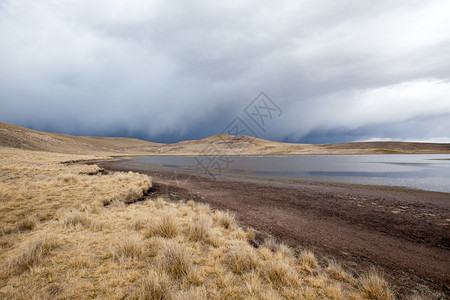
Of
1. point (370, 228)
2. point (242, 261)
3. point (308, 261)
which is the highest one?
point (242, 261)

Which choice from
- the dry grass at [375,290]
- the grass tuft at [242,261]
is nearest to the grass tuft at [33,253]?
the grass tuft at [242,261]

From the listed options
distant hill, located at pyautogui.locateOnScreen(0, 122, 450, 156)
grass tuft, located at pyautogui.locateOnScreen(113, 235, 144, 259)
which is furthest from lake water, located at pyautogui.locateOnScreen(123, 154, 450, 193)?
distant hill, located at pyautogui.locateOnScreen(0, 122, 450, 156)

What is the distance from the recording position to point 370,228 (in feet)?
25.6

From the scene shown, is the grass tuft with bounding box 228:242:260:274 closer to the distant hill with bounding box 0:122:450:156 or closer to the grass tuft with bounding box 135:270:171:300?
the grass tuft with bounding box 135:270:171:300

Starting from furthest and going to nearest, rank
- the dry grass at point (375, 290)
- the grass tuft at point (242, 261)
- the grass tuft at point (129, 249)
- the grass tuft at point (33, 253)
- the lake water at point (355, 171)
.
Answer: the lake water at point (355, 171) → the grass tuft at point (129, 249) → the grass tuft at point (242, 261) → the grass tuft at point (33, 253) → the dry grass at point (375, 290)

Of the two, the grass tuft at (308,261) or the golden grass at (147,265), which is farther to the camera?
the grass tuft at (308,261)

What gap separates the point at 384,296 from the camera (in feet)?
11.2

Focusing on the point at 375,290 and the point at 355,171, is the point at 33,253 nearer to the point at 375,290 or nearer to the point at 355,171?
the point at 375,290

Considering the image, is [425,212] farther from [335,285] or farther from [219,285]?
[219,285]

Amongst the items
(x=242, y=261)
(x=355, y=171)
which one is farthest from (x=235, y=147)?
(x=242, y=261)

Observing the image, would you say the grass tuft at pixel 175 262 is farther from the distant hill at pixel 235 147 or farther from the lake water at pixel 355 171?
the distant hill at pixel 235 147

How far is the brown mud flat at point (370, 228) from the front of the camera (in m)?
4.88

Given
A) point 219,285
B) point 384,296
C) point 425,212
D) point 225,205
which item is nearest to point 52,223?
point 219,285

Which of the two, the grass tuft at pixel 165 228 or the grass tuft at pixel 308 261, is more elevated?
the grass tuft at pixel 165 228
